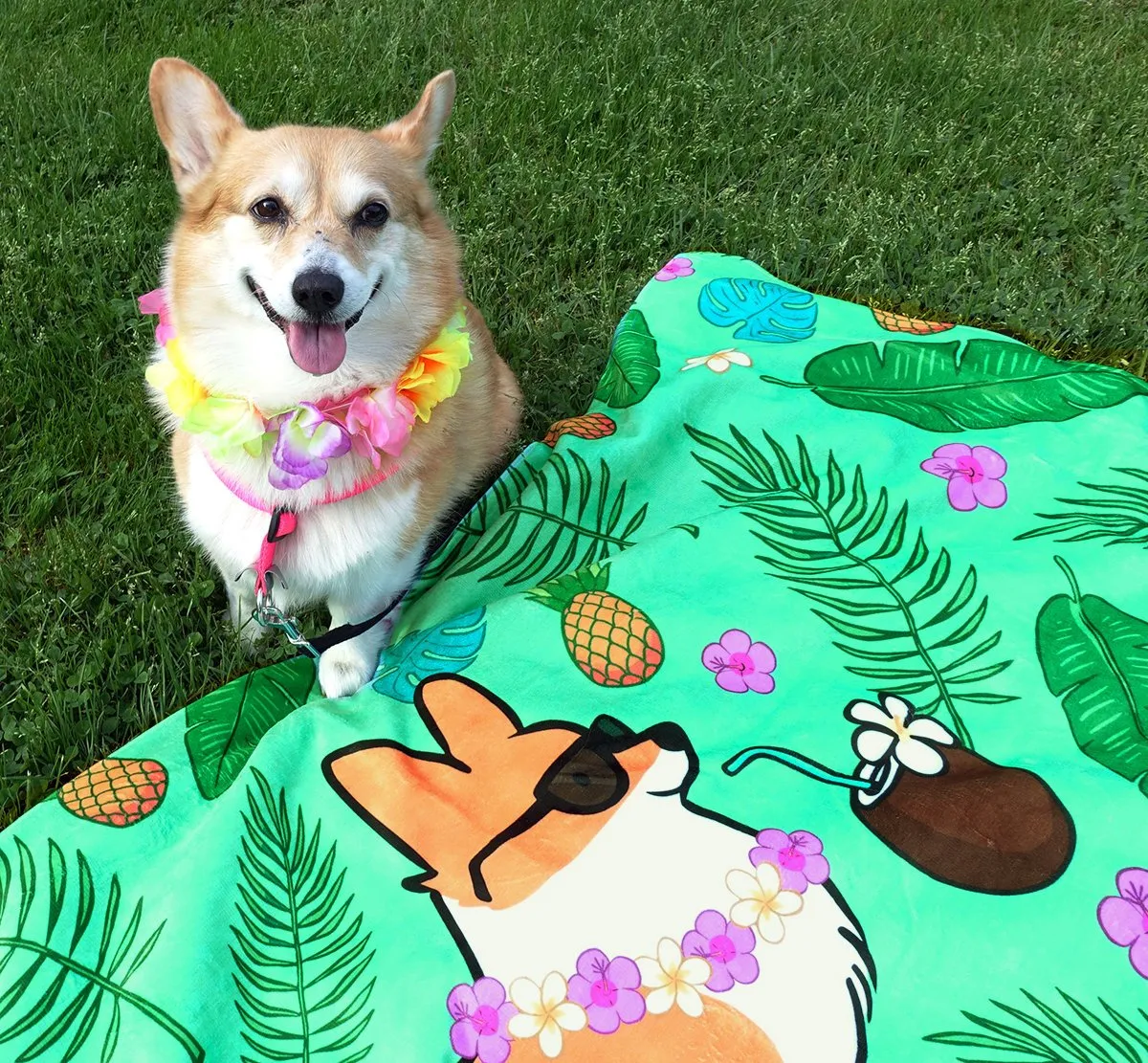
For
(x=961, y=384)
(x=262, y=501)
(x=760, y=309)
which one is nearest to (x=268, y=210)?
(x=262, y=501)

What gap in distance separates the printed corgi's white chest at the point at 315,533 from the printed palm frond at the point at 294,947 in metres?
0.58

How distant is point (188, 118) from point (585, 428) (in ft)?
4.62

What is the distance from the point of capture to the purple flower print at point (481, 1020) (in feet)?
4.61

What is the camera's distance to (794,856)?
5.41 feet

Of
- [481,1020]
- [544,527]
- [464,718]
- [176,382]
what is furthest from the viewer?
[544,527]

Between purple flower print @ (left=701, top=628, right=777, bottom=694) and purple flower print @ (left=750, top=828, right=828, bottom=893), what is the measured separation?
1.19 ft

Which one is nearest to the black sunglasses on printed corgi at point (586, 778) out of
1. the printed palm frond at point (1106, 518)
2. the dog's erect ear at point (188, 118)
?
the printed palm frond at point (1106, 518)

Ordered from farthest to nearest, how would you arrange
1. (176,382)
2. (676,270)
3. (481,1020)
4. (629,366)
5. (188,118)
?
(676,270) → (629,366) → (188,118) → (176,382) → (481,1020)

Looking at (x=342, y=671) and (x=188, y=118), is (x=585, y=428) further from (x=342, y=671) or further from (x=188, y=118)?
(x=188, y=118)

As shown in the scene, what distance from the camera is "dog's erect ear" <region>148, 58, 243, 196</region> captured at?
6.63 ft

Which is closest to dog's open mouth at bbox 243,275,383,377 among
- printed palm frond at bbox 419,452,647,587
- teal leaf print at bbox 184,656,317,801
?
printed palm frond at bbox 419,452,647,587

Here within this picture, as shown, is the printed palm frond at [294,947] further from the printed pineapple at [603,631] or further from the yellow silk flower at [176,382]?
the yellow silk flower at [176,382]

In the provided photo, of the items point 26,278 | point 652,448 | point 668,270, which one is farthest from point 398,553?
point 26,278

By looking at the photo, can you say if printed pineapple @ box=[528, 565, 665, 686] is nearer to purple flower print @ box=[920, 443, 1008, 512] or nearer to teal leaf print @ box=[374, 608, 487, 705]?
teal leaf print @ box=[374, 608, 487, 705]
